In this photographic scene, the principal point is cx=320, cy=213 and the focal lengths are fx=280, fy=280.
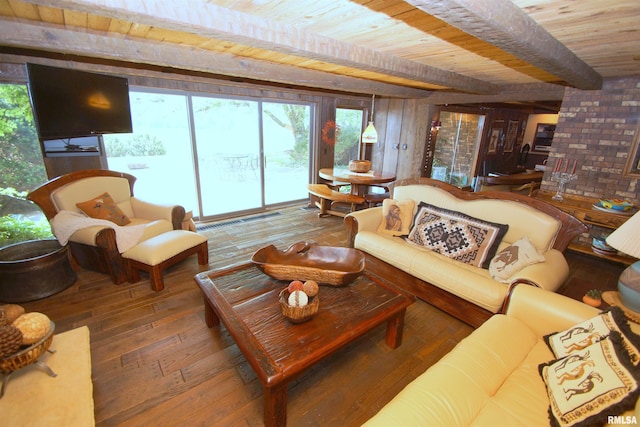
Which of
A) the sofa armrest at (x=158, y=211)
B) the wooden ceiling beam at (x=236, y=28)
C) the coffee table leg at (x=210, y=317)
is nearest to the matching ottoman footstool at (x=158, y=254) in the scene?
the sofa armrest at (x=158, y=211)

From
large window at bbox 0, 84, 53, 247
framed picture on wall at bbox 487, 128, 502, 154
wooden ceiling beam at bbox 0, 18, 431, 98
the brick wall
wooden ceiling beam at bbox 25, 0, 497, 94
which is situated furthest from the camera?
framed picture on wall at bbox 487, 128, 502, 154

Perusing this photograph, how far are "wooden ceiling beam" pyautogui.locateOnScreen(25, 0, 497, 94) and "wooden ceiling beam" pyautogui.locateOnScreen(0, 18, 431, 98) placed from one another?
109cm

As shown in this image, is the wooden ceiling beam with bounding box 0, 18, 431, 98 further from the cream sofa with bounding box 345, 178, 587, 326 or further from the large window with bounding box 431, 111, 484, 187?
the large window with bounding box 431, 111, 484, 187

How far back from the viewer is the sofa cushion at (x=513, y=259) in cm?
219

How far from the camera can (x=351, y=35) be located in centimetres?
207

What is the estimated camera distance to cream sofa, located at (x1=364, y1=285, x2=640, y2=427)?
1196 millimetres

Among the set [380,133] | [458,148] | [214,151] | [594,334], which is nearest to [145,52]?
[214,151]

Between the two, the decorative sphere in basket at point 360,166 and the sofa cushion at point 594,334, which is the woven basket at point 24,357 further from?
the decorative sphere in basket at point 360,166

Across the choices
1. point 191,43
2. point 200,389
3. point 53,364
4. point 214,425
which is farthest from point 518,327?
point 191,43

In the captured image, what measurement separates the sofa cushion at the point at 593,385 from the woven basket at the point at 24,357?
7.75 feet

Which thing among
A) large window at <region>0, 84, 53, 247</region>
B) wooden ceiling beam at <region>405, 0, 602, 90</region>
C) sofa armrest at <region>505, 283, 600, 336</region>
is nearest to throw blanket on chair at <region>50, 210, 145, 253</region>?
large window at <region>0, 84, 53, 247</region>

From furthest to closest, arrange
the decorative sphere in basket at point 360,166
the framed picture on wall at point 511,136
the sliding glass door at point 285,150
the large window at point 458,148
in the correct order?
1. the framed picture on wall at point 511,136
2. the large window at point 458,148
3. the sliding glass door at point 285,150
4. the decorative sphere in basket at point 360,166

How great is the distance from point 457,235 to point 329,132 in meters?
3.65

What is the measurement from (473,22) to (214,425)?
2416mm
